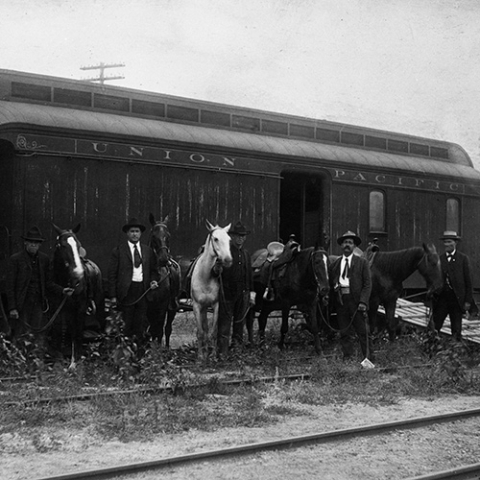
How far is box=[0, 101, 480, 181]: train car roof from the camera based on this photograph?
35.6ft

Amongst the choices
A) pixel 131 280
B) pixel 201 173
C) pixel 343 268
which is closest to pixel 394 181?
pixel 201 173

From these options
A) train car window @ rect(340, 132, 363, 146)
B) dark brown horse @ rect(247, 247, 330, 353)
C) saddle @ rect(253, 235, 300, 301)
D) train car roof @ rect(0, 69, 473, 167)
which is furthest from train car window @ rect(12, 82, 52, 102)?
train car window @ rect(340, 132, 363, 146)

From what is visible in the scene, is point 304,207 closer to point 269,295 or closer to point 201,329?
point 269,295

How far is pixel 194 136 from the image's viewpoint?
12.7m

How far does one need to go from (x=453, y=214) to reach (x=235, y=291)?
7.42m

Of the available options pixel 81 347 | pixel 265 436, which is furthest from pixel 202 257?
pixel 265 436

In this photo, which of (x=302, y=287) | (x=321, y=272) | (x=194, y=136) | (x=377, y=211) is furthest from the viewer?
(x=377, y=211)

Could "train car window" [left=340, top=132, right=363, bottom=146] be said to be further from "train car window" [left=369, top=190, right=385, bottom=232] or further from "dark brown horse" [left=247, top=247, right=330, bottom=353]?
"dark brown horse" [left=247, top=247, right=330, bottom=353]

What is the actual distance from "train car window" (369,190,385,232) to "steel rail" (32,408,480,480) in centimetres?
748

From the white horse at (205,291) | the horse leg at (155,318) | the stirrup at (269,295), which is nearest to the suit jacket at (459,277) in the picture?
the stirrup at (269,295)

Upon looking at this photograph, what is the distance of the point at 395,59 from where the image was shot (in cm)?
2003

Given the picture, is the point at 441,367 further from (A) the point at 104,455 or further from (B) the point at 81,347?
(A) the point at 104,455

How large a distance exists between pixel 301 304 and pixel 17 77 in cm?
557

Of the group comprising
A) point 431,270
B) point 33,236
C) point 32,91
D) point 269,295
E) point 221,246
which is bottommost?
point 269,295
